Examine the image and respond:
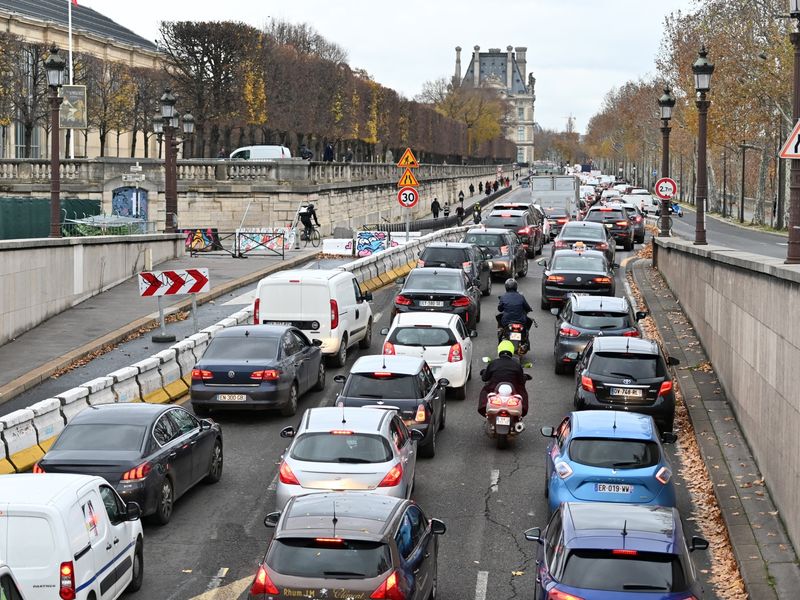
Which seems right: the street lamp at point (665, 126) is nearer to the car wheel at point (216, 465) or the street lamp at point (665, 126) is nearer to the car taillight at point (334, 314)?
the car taillight at point (334, 314)

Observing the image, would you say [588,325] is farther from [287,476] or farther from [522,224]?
[522,224]

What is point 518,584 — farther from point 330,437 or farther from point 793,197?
point 793,197

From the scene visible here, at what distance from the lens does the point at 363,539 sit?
399 inches

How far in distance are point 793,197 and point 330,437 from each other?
7106 millimetres

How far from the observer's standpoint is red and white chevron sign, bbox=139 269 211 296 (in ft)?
84.0

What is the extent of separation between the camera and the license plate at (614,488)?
13875mm

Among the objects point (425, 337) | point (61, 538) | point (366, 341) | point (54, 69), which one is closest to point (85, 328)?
point (54, 69)

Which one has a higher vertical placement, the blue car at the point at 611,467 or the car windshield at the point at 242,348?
the car windshield at the point at 242,348

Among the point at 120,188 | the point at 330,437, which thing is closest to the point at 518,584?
the point at 330,437

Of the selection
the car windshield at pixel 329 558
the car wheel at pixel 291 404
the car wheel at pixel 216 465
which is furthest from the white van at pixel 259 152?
the car windshield at pixel 329 558

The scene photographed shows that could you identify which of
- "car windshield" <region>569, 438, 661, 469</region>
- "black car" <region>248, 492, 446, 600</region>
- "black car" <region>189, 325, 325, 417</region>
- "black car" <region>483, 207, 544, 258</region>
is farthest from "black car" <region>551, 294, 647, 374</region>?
"black car" <region>483, 207, 544, 258</region>

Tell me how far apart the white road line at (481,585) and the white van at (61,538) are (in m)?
3.53

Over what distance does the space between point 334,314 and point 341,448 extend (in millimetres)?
10073

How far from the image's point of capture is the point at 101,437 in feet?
48.0
